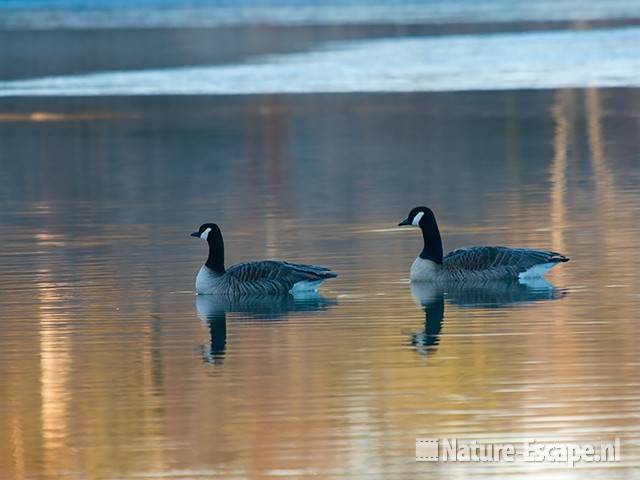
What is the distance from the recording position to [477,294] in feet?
57.7

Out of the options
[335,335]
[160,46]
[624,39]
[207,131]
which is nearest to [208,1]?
[160,46]

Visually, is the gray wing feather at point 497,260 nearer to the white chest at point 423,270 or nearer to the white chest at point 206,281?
the white chest at point 423,270

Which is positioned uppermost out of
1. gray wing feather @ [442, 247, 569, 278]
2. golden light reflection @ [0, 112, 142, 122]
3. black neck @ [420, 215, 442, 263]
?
golden light reflection @ [0, 112, 142, 122]

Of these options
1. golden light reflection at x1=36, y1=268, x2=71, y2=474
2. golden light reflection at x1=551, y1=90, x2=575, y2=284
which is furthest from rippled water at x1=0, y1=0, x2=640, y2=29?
golden light reflection at x1=36, y1=268, x2=71, y2=474

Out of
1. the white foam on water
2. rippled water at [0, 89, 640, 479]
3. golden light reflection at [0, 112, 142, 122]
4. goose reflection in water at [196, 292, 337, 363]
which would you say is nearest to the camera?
rippled water at [0, 89, 640, 479]

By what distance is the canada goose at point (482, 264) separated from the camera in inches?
702

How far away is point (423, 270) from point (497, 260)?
737 mm

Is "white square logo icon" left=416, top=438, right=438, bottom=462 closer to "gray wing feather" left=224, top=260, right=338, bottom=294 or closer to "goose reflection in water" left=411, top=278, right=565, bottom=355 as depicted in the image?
"goose reflection in water" left=411, top=278, right=565, bottom=355

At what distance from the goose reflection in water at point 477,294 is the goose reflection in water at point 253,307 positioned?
3.18 ft

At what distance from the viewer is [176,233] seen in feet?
75.4

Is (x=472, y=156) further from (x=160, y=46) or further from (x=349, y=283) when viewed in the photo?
(x=160, y=46)

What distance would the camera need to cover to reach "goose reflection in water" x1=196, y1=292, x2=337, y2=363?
53.8 feet

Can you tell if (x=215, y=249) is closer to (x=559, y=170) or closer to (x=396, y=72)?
(x=559, y=170)

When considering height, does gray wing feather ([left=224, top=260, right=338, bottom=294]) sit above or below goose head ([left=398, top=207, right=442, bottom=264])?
below
